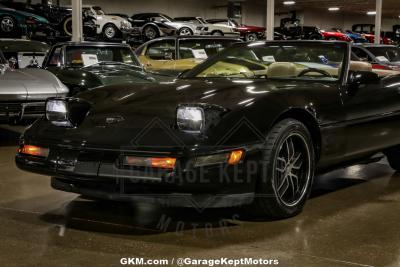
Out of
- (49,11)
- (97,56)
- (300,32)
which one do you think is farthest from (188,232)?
(300,32)

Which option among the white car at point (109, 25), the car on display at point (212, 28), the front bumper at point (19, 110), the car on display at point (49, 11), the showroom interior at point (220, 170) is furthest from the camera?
the car on display at point (212, 28)

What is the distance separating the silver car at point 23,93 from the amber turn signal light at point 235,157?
149 inches

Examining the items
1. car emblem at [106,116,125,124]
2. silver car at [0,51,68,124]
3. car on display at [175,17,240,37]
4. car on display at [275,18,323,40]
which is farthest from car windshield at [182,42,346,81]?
car on display at [275,18,323,40]

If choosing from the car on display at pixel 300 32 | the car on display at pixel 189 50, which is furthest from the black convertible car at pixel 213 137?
the car on display at pixel 300 32

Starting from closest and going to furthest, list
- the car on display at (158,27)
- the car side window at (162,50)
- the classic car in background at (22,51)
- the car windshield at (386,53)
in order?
the car side window at (162,50) < the classic car in background at (22,51) < the car windshield at (386,53) < the car on display at (158,27)

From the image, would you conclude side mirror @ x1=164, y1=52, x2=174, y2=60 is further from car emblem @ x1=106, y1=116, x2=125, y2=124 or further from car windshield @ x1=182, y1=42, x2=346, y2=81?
car emblem @ x1=106, y1=116, x2=125, y2=124

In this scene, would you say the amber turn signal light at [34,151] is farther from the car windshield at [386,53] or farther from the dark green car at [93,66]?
the car windshield at [386,53]

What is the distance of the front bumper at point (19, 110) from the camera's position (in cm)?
640

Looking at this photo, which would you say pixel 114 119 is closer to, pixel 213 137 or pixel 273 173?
pixel 213 137

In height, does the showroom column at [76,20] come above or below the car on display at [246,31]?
below

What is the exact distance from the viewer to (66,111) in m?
3.62

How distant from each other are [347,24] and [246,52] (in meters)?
38.9

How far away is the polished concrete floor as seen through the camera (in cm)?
296

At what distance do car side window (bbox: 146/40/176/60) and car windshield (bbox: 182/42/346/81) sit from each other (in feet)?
18.9
